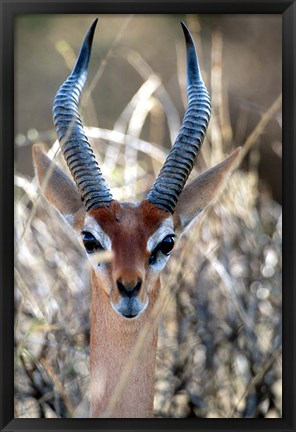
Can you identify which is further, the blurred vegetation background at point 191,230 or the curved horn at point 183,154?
the blurred vegetation background at point 191,230

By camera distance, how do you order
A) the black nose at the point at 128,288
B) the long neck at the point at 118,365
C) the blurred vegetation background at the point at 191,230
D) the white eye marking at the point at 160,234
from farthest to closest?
the blurred vegetation background at the point at 191,230 < the long neck at the point at 118,365 < the white eye marking at the point at 160,234 < the black nose at the point at 128,288

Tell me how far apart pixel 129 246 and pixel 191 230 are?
1.15 meters

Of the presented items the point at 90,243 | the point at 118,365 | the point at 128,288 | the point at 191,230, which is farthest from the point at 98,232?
the point at 191,230

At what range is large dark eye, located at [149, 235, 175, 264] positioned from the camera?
185 inches

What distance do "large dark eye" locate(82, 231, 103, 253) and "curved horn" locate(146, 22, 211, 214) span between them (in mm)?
309

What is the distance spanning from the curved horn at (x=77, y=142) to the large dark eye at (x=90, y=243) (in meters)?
0.13

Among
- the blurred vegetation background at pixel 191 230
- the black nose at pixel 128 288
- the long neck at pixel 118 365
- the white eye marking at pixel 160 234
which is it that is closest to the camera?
the black nose at pixel 128 288

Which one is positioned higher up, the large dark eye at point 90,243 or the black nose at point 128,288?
the large dark eye at point 90,243

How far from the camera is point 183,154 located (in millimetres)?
4770

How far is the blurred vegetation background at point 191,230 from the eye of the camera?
5.07 metres

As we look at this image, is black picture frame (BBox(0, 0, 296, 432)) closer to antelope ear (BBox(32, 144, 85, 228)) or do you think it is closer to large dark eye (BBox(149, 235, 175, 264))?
antelope ear (BBox(32, 144, 85, 228))

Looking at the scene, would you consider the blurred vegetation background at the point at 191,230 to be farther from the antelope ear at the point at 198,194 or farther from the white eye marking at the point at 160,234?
the white eye marking at the point at 160,234
